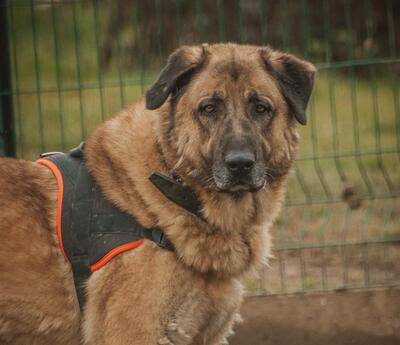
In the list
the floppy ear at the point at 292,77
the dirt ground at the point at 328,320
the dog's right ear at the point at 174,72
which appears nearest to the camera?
the dog's right ear at the point at 174,72

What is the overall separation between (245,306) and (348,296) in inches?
25.8

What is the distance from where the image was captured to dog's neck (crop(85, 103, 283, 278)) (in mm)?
4078

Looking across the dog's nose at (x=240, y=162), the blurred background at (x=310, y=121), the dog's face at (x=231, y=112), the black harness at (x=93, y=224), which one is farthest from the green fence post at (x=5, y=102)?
the dog's nose at (x=240, y=162)

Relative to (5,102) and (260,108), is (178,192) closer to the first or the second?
(260,108)

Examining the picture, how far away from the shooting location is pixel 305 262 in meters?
5.93

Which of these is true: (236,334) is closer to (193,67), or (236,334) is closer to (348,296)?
(348,296)

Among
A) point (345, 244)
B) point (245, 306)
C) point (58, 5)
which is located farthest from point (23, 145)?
point (345, 244)

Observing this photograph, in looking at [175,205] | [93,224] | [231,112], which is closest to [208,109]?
[231,112]

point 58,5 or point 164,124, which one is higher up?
point 58,5

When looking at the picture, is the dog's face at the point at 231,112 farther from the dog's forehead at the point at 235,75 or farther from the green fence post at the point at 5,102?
the green fence post at the point at 5,102

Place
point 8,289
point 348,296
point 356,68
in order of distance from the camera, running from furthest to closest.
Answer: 1. point 356,68
2. point 348,296
3. point 8,289

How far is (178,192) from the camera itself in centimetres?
413

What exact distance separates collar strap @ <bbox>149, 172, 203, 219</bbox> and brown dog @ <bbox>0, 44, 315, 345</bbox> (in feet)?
0.09

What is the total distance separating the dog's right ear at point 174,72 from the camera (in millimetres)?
4059
